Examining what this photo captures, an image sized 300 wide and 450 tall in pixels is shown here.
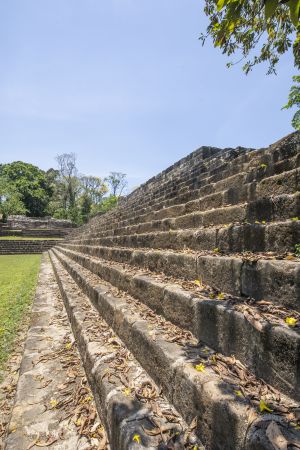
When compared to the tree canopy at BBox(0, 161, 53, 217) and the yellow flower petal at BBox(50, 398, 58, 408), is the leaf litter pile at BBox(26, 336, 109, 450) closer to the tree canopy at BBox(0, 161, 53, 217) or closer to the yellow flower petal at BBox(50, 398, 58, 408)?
the yellow flower petal at BBox(50, 398, 58, 408)

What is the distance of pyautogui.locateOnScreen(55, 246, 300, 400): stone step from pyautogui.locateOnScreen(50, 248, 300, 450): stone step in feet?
0.19

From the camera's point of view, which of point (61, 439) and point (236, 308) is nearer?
point (236, 308)

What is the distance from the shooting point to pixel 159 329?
2.01m

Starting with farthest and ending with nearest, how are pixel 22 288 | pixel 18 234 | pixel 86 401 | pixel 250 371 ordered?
pixel 18 234, pixel 22 288, pixel 86 401, pixel 250 371

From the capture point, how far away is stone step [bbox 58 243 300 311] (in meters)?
1.33

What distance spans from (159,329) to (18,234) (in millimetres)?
34038

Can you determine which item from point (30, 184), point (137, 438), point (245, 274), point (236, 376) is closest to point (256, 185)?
point (245, 274)

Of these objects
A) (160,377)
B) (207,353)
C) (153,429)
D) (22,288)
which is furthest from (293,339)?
(22,288)

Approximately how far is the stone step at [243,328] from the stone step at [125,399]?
435 mm

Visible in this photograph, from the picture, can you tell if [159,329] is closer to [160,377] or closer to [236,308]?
[160,377]

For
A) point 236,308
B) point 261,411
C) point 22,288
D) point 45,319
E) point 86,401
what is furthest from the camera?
point 22,288

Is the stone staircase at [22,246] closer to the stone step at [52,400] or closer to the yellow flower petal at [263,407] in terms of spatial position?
the stone step at [52,400]

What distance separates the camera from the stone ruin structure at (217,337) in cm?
107

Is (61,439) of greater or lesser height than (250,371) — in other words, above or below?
below
